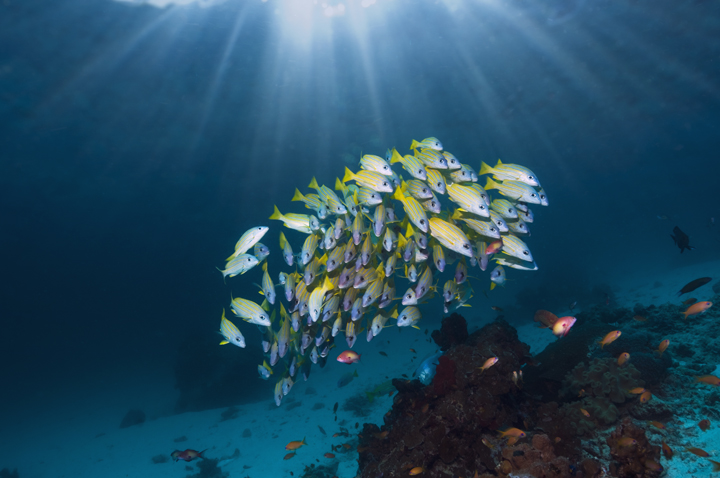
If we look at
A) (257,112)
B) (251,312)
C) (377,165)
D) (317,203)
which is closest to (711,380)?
(377,165)

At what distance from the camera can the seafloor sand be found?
7677 millimetres

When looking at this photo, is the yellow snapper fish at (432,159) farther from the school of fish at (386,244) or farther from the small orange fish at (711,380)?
the small orange fish at (711,380)

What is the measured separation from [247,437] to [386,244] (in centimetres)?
1299

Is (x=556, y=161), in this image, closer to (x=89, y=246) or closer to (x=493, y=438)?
(x=493, y=438)

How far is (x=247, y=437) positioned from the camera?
39.7ft

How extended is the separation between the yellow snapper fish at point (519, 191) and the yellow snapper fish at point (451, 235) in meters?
0.98

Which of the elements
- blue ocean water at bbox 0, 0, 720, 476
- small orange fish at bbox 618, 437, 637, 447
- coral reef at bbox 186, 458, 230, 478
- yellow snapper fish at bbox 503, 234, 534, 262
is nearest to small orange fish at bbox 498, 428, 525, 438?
small orange fish at bbox 618, 437, 637, 447

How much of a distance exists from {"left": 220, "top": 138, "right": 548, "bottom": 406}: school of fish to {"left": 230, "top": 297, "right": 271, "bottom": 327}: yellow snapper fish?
14mm

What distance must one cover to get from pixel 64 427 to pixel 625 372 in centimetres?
3435

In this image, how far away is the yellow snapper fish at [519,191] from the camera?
3.85m

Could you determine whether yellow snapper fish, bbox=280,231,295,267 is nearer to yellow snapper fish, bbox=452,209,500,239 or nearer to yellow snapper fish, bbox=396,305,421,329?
yellow snapper fish, bbox=396,305,421,329

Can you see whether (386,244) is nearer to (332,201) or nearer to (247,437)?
(332,201)

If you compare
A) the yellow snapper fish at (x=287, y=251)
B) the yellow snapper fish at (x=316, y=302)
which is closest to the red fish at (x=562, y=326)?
the yellow snapper fish at (x=316, y=302)

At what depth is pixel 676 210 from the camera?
85.9 m
